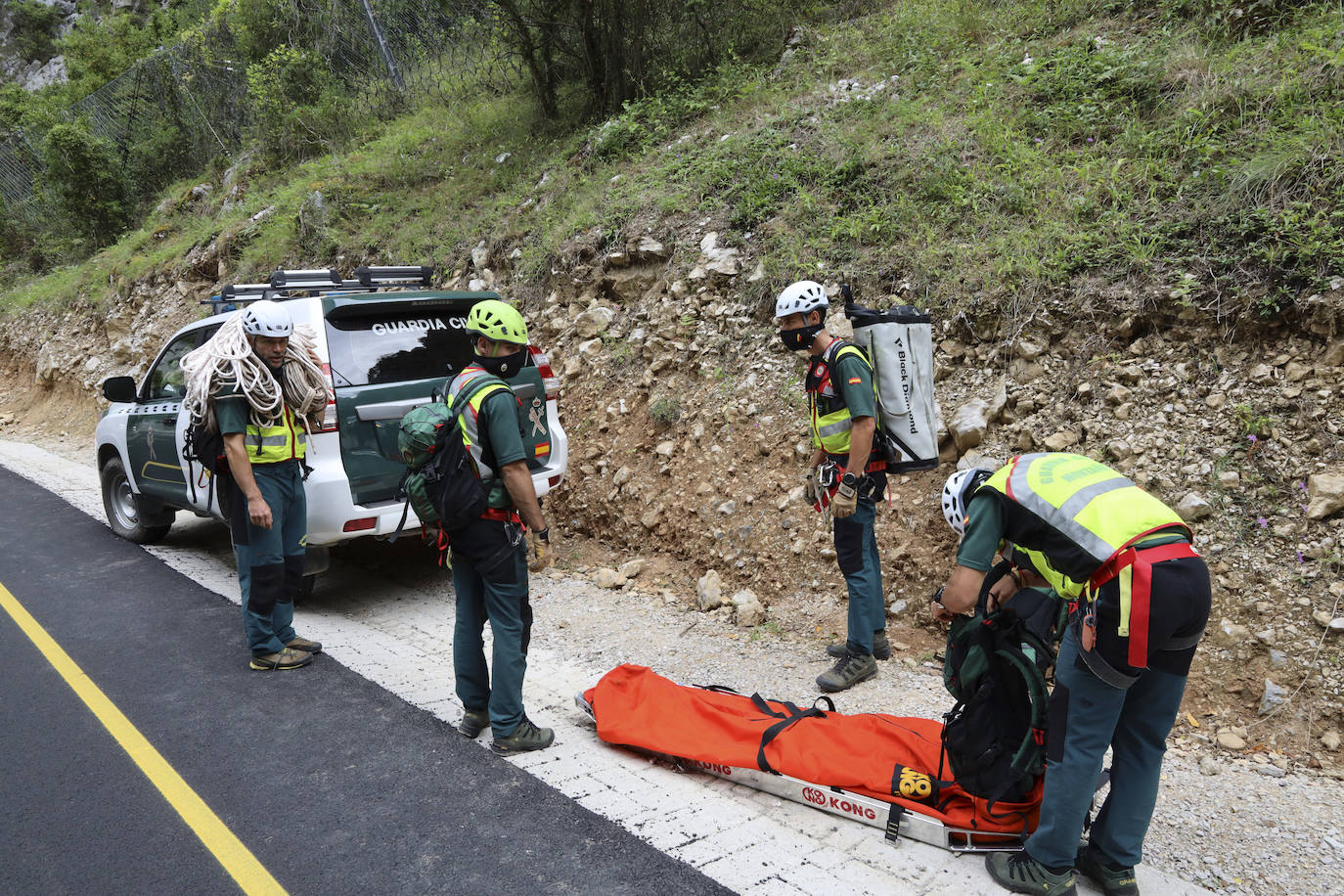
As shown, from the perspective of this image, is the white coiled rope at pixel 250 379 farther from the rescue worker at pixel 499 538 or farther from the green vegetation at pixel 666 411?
the green vegetation at pixel 666 411

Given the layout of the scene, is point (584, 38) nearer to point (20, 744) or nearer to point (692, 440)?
point (692, 440)

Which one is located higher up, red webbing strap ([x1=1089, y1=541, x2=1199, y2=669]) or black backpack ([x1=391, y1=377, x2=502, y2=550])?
black backpack ([x1=391, y1=377, x2=502, y2=550])

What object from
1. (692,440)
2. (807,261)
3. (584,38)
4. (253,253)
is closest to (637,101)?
(584,38)

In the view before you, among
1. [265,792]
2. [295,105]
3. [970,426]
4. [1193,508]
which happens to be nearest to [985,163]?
[970,426]

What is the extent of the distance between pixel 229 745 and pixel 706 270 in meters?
5.03

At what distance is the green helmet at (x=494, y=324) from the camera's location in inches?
138

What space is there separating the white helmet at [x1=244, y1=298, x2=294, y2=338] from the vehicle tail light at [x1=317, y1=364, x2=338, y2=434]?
42cm

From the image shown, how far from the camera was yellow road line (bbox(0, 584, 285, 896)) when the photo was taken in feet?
9.37

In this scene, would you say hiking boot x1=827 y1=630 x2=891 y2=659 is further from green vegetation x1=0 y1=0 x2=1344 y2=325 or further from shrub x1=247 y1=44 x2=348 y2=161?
shrub x1=247 y1=44 x2=348 y2=161

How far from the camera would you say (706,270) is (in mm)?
7176

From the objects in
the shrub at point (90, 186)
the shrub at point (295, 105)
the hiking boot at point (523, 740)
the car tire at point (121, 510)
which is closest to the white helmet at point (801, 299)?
the hiking boot at point (523, 740)

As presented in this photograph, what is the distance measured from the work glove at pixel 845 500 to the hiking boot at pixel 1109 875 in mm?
1766

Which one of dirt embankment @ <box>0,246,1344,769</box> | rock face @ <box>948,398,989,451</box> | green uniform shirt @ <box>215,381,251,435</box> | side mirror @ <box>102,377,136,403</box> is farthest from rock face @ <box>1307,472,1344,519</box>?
side mirror @ <box>102,377,136,403</box>

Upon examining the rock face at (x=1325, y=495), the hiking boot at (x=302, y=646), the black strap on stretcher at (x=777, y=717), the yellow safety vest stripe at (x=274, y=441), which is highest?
the yellow safety vest stripe at (x=274, y=441)
